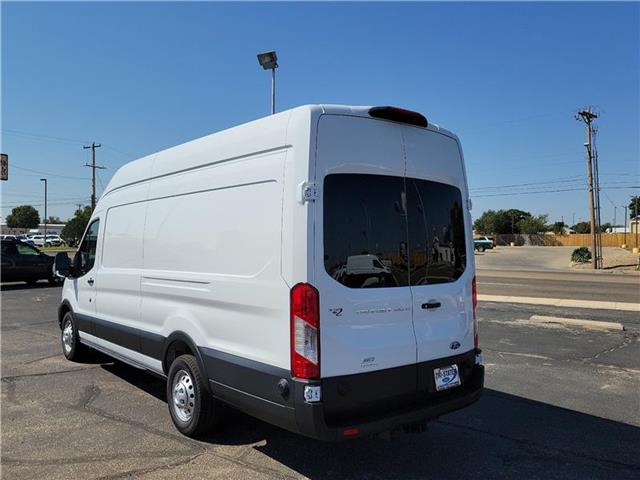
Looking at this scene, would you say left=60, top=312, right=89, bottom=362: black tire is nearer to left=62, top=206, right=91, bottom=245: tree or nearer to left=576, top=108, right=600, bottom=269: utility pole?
left=576, top=108, right=600, bottom=269: utility pole

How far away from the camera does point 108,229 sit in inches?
245

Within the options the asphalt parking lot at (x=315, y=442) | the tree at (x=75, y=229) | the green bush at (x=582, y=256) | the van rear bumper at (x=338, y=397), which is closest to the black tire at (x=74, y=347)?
the asphalt parking lot at (x=315, y=442)

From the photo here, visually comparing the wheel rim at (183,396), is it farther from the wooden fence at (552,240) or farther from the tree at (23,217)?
the tree at (23,217)

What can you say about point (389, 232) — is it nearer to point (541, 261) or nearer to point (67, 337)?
point (67, 337)

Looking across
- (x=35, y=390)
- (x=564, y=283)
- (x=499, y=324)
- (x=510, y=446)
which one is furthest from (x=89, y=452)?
(x=564, y=283)

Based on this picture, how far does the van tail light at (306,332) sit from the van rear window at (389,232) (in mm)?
233

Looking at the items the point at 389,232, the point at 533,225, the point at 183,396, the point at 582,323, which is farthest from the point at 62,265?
the point at 533,225

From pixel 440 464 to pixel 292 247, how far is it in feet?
6.82

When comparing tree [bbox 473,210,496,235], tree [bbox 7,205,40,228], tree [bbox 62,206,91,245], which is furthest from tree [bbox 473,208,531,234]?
tree [bbox 7,205,40,228]

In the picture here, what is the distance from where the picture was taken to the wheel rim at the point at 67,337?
7291 millimetres

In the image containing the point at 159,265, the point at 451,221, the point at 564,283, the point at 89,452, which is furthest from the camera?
the point at 564,283

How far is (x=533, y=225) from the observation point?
395 feet

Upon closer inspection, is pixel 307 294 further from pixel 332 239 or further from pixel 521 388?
pixel 521 388

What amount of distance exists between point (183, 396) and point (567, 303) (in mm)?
12304
